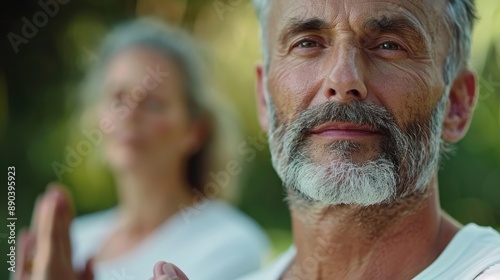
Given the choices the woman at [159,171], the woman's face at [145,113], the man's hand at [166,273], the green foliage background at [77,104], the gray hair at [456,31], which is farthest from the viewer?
the green foliage background at [77,104]

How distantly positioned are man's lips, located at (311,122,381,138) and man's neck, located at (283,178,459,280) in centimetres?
16

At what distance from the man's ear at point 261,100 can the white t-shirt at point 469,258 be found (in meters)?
0.50

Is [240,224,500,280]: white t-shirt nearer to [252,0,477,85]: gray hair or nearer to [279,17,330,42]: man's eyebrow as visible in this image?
[252,0,477,85]: gray hair

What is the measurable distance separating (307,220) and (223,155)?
174 centimetres

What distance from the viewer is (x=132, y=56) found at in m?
3.33

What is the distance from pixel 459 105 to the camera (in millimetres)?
1769

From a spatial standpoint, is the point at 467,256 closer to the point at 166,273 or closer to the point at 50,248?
the point at 166,273

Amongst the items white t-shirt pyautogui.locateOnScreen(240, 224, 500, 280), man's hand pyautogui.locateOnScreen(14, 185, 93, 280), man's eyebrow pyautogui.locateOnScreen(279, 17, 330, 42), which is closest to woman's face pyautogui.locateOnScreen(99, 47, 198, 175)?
man's hand pyautogui.locateOnScreen(14, 185, 93, 280)

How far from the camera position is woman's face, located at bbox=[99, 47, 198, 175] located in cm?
312

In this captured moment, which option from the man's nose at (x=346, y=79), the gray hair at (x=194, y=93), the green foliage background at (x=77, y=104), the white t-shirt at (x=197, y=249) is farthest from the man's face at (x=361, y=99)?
the green foliage background at (x=77, y=104)

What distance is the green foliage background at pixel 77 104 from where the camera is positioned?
3.72m

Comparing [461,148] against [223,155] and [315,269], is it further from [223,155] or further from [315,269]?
[315,269]

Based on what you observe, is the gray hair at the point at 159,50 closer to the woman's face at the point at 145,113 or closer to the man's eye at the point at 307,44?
the woman's face at the point at 145,113

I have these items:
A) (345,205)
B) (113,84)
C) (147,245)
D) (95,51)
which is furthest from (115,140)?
(345,205)
